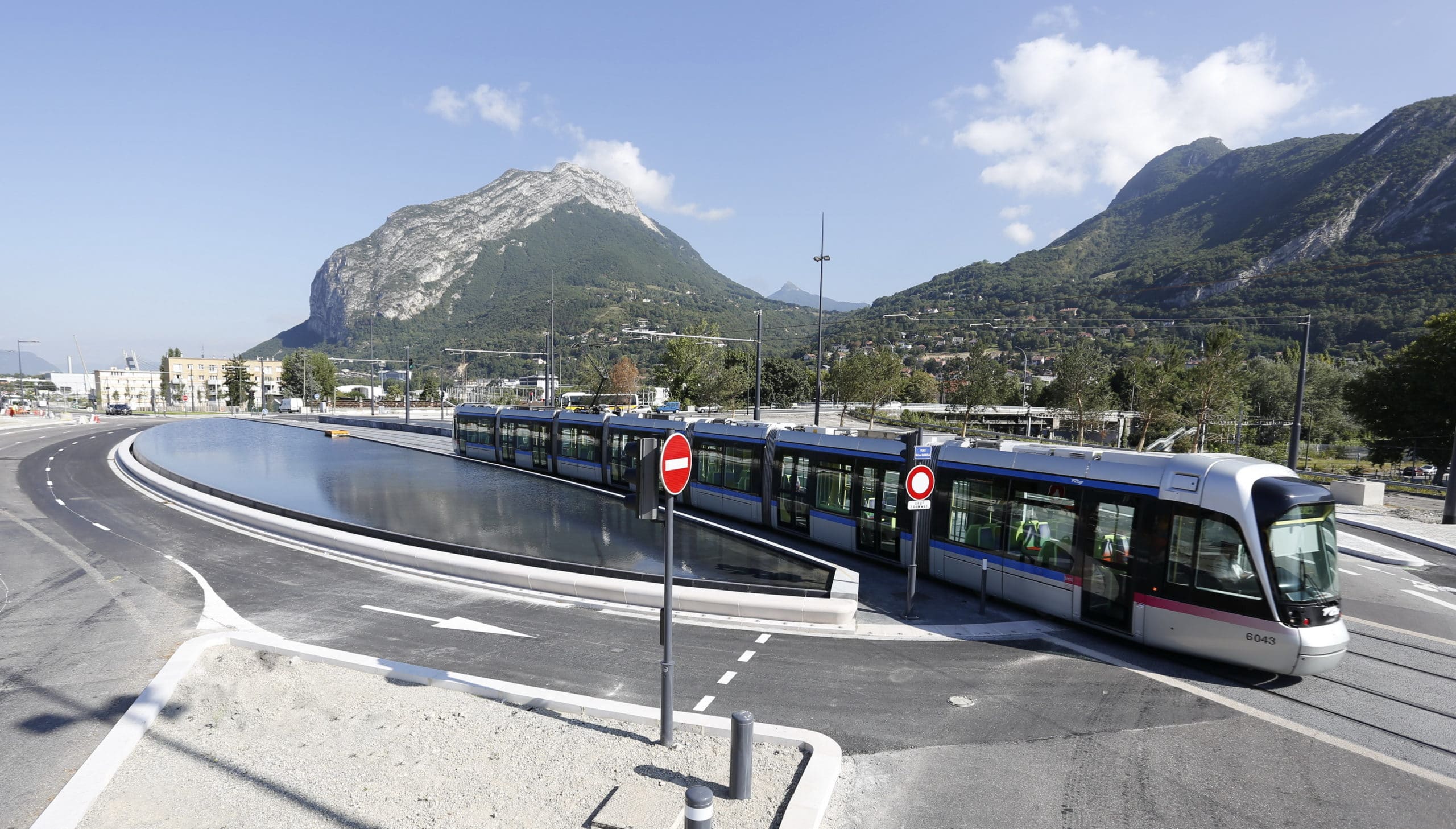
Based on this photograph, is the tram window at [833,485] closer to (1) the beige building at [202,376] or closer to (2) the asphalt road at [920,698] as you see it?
(2) the asphalt road at [920,698]

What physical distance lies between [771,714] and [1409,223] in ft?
391

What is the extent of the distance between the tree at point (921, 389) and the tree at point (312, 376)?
272 feet

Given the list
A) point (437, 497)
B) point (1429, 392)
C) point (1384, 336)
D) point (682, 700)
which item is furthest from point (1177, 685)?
point (1384, 336)

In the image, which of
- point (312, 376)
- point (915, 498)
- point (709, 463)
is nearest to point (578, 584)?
point (915, 498)

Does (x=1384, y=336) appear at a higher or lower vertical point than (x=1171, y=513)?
higher

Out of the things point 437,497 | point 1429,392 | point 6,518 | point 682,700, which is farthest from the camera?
point 1429,392

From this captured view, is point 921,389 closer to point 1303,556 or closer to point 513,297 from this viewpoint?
point 1303,556

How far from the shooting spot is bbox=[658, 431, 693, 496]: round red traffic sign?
21.1 feet

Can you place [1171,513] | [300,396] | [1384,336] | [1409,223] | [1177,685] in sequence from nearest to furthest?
[1177,685] < [1171,513] < [1384,336] < [1409,223] < [300,396]

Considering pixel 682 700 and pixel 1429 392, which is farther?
pixel 1429 392

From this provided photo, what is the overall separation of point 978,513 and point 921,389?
78.2 m

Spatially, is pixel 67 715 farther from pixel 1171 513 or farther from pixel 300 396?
pixel 300 396

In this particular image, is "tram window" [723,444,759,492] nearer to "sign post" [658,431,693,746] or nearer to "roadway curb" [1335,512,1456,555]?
"sign post" [658,431,693,746]

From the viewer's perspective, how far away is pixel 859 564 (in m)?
14.0
